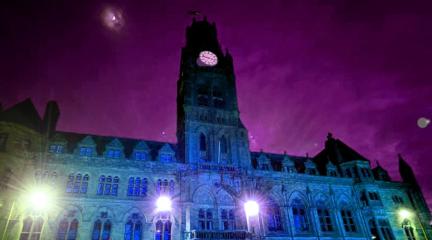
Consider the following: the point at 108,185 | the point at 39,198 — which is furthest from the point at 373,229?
the point at 39,198

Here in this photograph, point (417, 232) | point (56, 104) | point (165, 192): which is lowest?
point (417, 232)

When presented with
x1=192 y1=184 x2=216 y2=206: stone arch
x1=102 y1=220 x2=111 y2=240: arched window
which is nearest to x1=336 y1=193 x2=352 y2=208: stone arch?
x1=192 y1=184 x2=216 y2=206: stone arch

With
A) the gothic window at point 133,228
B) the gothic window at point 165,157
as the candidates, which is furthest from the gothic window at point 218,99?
the gothic window at point 133,228

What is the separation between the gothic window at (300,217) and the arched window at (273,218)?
2.39 metres

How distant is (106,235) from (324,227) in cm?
2719

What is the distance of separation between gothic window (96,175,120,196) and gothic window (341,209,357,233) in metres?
30.4

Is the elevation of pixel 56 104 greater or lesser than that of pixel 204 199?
greater

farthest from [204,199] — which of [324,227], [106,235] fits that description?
[324,227]

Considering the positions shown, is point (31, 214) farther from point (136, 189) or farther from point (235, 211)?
point (235, 211)

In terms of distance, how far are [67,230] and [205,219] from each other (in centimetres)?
Result: 1432

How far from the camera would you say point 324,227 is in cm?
3731

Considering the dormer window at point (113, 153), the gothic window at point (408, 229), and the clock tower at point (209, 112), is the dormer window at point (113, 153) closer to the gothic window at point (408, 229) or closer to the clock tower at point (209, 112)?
the clock tower at point (209, 112)

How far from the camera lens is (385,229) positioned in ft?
128

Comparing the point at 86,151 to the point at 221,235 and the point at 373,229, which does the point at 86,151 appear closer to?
the point at 221,235
